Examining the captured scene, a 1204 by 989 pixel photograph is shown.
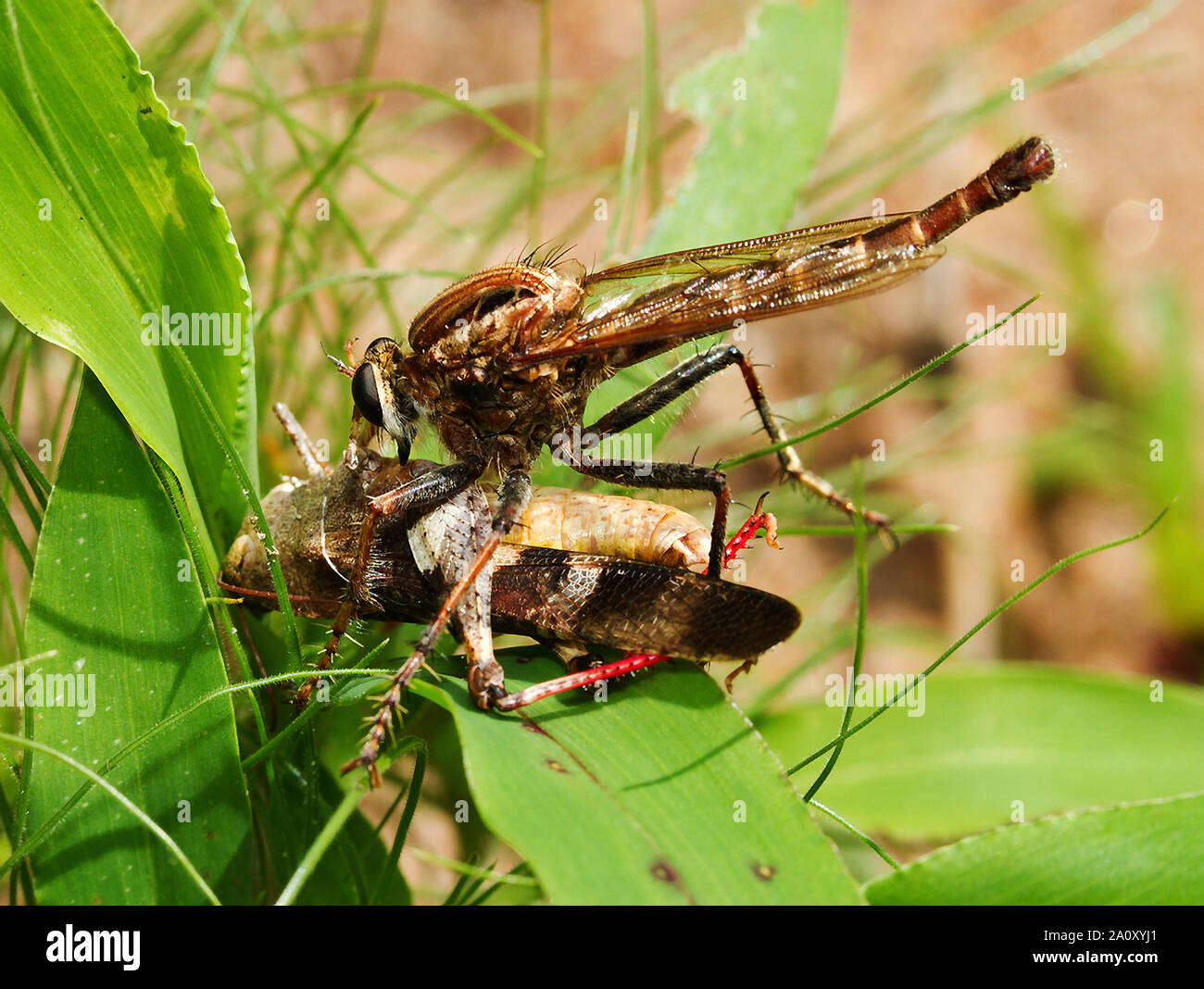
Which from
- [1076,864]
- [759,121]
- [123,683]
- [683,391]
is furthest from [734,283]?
[123,683]

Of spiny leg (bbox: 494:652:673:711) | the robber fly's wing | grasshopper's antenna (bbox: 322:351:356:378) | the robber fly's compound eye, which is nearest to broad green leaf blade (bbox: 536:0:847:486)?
the robber fly's wing

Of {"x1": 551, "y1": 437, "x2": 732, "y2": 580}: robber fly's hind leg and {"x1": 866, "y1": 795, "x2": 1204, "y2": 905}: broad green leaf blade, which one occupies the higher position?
{"x1": 551, "y1": 437, "x2": 732, "y2": 580}: robber fly's hind leg

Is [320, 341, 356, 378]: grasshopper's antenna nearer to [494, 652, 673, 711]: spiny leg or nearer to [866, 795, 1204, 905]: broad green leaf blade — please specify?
[494, 652, 673, 711]: spiny leg

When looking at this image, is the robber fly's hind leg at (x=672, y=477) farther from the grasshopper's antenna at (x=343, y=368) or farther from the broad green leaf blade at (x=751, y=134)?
the grasshopper's antenna at (x=343, y=368)

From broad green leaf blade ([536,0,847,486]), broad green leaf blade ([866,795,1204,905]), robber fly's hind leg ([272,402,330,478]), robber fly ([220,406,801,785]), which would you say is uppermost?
broad green leaf blade ([536,0,847,486])

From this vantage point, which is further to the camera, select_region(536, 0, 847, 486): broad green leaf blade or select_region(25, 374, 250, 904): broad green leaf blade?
select_region(536, 0, 847, 486): broad green leaf blade

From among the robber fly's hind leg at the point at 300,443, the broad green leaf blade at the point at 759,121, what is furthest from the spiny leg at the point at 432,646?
the broad green leaf blade at the point at 759,121

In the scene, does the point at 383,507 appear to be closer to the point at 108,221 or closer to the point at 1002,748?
the point at 108,221
